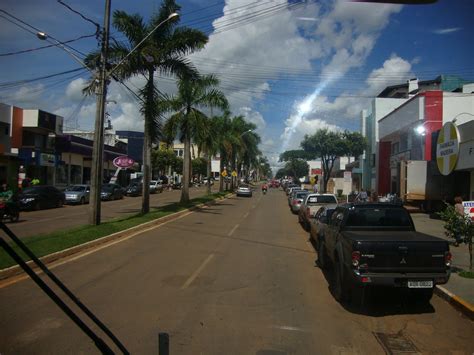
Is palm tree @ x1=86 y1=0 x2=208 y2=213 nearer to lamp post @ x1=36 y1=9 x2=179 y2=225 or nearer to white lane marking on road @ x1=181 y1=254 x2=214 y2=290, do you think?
lamp post @ x1=36 y1=9 x2=179 y2=225

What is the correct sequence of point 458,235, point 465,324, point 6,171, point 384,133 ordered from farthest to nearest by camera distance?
point 384,133 → point 6,171 → point 458,235 → point 465,324

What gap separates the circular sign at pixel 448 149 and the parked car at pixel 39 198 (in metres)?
21.7

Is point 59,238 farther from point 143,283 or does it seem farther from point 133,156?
point 133,156

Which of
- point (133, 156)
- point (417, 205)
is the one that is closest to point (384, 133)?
point (417, 205)

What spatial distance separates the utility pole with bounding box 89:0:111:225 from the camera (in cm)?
1650

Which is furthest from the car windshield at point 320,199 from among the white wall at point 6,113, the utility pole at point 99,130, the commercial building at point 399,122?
the white wall at point 6,113

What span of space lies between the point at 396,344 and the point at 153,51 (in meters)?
18.2

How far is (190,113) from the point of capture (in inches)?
1209

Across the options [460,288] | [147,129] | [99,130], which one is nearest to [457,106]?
[147,129]

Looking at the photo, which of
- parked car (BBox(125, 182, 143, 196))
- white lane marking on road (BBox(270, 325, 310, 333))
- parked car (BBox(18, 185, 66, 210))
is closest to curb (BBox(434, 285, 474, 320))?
white lane marking on road (BBox(270, 325, 310, 333))

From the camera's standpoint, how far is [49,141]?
4144cm

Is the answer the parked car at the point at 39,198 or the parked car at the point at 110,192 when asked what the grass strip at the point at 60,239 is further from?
the parked car at the point at 110,192

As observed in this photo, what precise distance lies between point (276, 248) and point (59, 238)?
6.42 m

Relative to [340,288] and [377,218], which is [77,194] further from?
[340,288]
